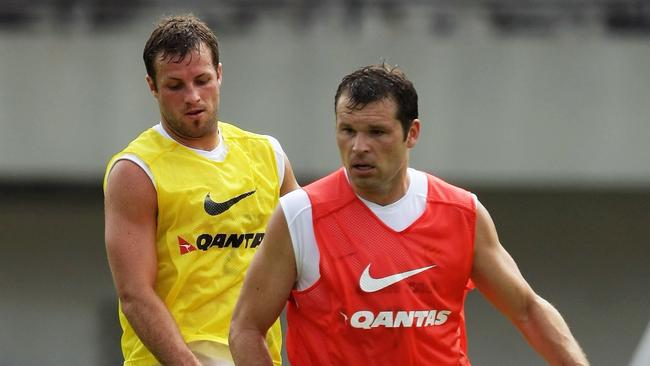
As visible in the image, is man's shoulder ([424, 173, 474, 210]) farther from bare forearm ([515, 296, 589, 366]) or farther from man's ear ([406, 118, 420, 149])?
bare forearm ([515, 296, 589, 366])

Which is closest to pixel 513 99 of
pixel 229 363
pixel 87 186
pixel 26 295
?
pixel 87 186

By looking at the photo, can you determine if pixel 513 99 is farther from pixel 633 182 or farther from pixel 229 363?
pixel 229 363

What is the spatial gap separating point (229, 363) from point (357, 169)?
114cm

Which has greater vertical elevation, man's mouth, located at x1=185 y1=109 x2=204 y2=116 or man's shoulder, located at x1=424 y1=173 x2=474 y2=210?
man's mouth, located at x1=185 y1=109 x2=204 y2=116

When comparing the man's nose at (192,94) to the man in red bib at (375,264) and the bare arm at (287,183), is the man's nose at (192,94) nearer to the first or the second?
the bare arm at (287,183)

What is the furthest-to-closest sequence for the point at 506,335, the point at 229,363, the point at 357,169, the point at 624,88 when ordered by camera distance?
the point at 506,335 → the point at 624,88 → the point at 229,363 → the point at 357,169

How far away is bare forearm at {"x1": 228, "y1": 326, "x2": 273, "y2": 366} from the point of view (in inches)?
189

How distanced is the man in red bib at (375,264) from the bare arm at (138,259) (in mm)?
473

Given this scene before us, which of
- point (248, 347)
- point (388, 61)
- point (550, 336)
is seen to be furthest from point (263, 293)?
point (388, 61)

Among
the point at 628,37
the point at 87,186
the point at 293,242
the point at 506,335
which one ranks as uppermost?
the point at 293,242

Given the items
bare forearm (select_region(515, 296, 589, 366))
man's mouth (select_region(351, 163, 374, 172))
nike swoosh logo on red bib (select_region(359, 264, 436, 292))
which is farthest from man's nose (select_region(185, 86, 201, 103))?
bare forearm (select_region(515, 296, 589, 366))

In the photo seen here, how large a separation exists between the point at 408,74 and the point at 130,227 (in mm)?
7971

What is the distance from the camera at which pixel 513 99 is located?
13086 millimetres

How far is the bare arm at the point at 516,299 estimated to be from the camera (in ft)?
16.1
